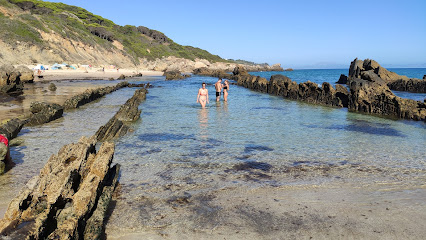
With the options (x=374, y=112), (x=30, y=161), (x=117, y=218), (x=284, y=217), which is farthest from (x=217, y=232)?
(x=374, y=112)

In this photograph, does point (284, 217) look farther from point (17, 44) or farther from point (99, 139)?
point (17, 44)

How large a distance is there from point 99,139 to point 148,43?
355 ft

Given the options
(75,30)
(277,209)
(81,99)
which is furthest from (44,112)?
(75,30)

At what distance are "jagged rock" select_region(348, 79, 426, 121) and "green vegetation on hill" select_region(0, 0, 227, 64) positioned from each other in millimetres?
48055

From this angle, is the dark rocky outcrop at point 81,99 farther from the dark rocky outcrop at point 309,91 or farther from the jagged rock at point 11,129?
the dark rocky outcrop at point 309,91

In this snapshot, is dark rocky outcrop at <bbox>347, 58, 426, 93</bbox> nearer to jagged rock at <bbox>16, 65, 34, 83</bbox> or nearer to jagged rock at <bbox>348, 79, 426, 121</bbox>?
jagged rock at <bbox>348, 79, 426, 121</bbox>

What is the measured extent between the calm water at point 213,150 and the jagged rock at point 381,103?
169 cm

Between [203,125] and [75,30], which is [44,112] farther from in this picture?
[75,30]

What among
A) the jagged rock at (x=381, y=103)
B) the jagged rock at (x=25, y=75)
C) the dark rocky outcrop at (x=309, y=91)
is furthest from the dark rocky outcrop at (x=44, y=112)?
the jagged rock at (x=25, y=75)

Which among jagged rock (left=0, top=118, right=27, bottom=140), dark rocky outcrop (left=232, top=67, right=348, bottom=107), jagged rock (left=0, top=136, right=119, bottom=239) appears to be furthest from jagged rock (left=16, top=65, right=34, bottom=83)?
jagged rock (left=0, top=136, right=119, bottom=239)

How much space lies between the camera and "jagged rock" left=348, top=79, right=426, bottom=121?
16344 millimetres

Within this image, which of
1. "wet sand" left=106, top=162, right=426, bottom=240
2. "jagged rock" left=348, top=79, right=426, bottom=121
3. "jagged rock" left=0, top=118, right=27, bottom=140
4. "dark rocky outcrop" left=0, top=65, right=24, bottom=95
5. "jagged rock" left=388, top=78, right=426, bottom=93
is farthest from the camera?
"jagged rock" left=388, top=78, right=426, bottom=93

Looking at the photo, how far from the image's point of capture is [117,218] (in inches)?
182

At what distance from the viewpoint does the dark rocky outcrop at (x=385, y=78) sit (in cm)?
3329
